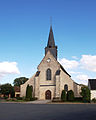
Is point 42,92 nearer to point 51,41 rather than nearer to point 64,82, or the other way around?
point 64,82

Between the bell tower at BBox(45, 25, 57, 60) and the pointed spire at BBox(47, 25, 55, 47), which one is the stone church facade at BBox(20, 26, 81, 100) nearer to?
the bell tower at BBox(45, 25, 57, 60)

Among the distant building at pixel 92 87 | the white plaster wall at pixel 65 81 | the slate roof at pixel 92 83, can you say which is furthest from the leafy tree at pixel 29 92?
the slate roof at pixel 92 83

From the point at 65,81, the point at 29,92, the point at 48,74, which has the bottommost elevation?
the point at 29,92

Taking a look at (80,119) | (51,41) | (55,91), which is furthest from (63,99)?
(80,119)

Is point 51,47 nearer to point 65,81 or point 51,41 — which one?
point 51,41

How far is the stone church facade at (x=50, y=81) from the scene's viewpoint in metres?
37.5

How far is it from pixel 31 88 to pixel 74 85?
33.1ft

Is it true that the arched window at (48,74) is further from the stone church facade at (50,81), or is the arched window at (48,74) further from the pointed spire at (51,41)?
the pointed spire at (51,41)

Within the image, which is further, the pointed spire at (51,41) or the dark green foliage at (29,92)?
the pointed spire at (51,41)

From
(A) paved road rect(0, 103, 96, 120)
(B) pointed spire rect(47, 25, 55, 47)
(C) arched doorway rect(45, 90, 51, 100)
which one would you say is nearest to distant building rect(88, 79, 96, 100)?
(C) arched doorway rect(45, 90, 51, 100)

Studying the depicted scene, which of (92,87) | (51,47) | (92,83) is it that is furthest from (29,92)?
(92,83)

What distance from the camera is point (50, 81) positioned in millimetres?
39094

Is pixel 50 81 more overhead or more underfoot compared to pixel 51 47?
more underfoot

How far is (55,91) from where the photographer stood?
123 feet
